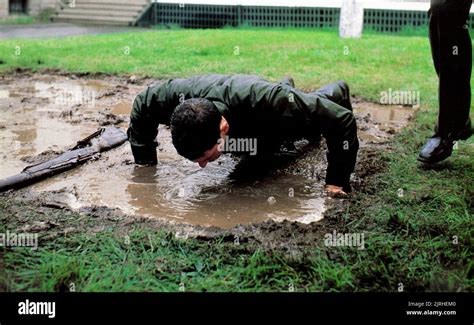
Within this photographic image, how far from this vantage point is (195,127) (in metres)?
3.75

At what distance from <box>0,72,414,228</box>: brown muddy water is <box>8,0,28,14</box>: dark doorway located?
45.1 feet

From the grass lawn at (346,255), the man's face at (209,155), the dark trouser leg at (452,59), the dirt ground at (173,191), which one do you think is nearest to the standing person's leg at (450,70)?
the dark trouser leg at (452,59)

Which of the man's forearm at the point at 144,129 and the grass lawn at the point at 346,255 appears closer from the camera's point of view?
the grass lawn at the point at 346,255

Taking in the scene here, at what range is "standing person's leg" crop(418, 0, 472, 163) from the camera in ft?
14.0

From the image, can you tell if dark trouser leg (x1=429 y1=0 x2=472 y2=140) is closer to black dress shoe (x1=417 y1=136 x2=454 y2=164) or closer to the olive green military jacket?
black dress shoe (x1=417 y1=136 x2=454 y2=164)

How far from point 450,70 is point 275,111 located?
4.26 ft

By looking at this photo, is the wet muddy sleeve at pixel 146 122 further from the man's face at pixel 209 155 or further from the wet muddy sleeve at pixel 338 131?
the wet muddy sleeve at pixel 338 131

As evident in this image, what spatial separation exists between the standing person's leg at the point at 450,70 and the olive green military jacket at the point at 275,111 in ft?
2.60

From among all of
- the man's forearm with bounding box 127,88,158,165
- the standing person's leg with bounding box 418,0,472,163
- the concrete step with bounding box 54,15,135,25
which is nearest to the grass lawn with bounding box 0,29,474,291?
the standing person's leg with bounding box 418,0,472,163

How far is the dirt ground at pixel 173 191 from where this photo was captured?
3.61 meters

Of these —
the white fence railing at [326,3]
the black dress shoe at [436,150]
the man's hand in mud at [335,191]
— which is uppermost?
the white fence railing at [326,3]

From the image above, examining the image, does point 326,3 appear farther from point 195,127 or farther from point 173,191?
point 195,127

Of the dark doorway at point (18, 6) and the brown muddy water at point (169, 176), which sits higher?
the dark doorway at point (18, 6)

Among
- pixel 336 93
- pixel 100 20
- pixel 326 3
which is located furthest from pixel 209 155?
pixel 100 20
